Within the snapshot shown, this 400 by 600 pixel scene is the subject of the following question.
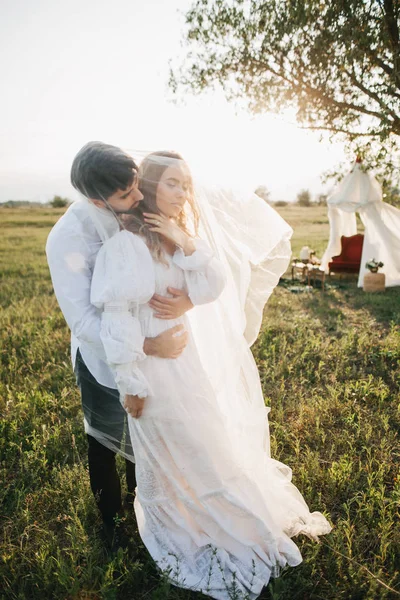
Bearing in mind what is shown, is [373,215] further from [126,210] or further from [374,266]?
[126,210]

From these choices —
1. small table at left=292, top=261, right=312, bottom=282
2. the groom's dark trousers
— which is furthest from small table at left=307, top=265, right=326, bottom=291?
the groom's dark trousers

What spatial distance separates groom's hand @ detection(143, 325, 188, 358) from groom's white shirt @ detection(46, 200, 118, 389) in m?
0.23

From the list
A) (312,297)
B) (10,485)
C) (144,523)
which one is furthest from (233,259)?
(312,297)

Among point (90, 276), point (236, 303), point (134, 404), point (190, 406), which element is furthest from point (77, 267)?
point (236, 303)

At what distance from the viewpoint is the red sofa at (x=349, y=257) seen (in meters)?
11.3

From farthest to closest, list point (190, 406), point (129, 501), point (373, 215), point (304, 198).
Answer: point (304, 198) → point (373, 215) → point (129, 501) → point (190, 406)

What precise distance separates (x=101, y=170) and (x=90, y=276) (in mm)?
521

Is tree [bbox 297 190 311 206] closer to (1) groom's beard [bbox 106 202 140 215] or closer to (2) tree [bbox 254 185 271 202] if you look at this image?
(2) tree [bbox 254 185 271 202]

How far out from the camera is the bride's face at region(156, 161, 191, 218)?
223cm

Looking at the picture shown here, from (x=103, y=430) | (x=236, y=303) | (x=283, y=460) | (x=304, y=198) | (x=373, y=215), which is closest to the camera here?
(x=103, y=430)

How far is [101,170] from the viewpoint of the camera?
204 centimetres

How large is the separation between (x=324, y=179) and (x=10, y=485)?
7.55m

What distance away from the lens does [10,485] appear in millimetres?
3252

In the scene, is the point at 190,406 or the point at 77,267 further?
the point at 190,406
